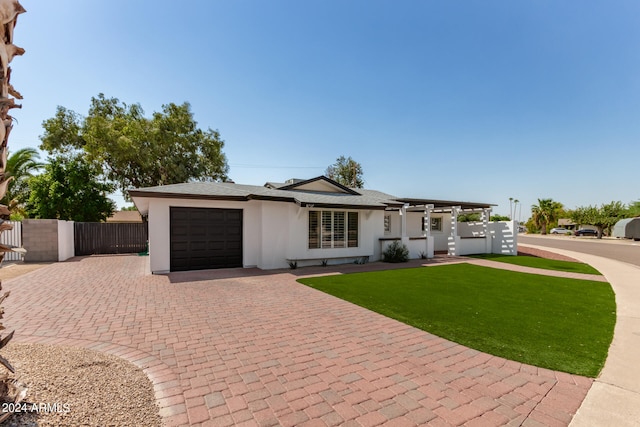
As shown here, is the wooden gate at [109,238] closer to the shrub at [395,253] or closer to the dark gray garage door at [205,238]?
the dark gray garage door at [205,238]

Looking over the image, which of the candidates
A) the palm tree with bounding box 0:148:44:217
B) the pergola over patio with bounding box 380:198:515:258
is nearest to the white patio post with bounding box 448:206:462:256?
the pergola over patio with bounding box 380:198:515:258

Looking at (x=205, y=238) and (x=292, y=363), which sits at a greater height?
(x=205, y=238)

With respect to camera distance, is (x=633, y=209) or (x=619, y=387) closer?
(x=619, y=387)

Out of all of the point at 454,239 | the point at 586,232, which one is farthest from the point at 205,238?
the point at 586,232

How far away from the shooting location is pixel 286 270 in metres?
11.6

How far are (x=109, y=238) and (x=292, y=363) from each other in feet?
60.5

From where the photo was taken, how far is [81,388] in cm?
A: 296

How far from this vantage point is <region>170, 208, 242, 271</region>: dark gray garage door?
1088 cm

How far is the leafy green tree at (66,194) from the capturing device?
19.1 metres

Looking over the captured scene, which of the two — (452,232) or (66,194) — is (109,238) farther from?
(452,232)

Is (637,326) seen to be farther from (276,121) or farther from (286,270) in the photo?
(276,121)

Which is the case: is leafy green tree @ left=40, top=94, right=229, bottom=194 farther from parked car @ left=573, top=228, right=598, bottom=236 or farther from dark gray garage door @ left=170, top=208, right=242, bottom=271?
parked car @ left=573, top=228, right=598, bottom=236

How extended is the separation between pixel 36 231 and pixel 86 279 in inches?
292

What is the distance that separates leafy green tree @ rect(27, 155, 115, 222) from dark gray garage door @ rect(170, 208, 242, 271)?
48.3 ft
